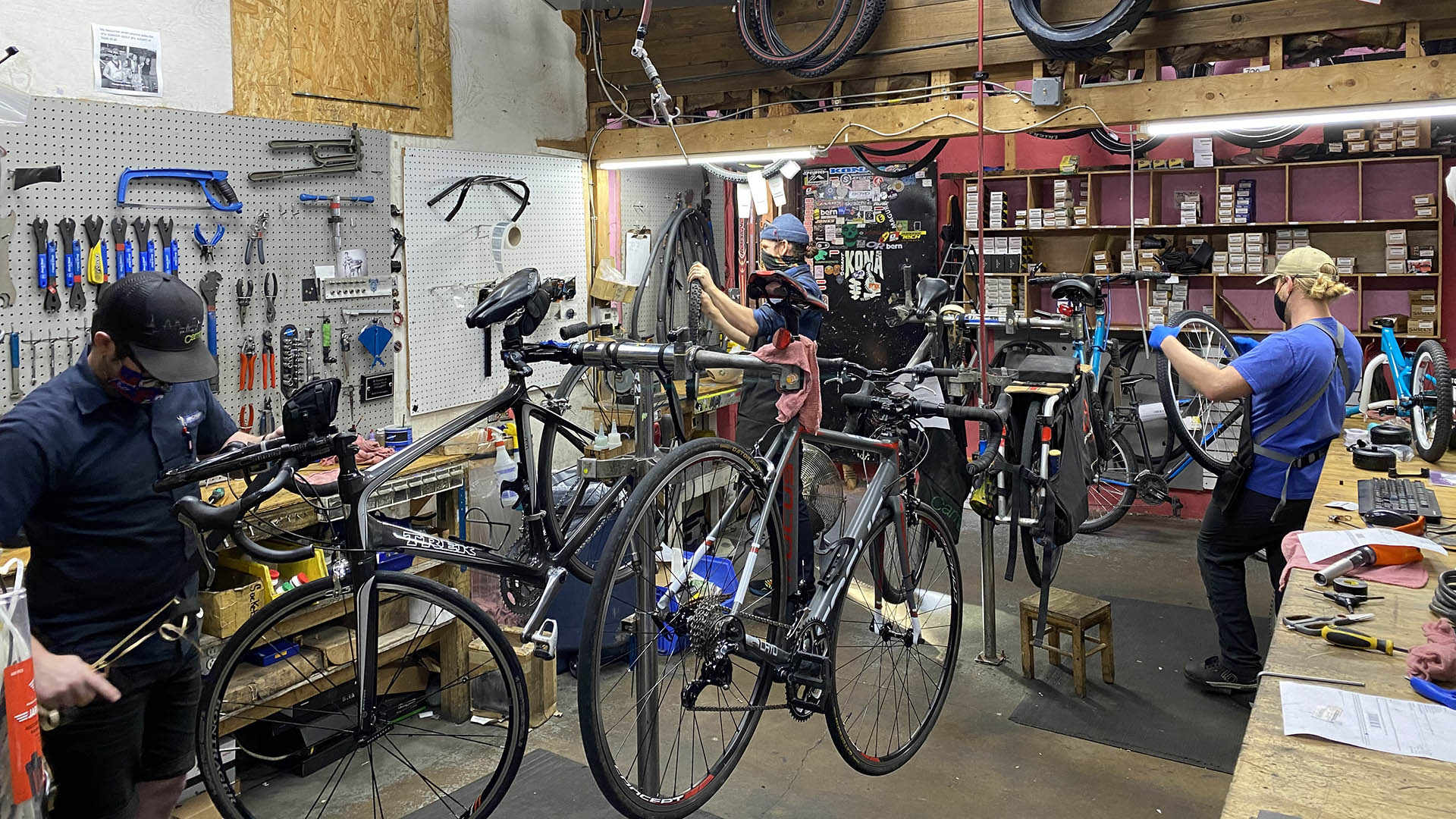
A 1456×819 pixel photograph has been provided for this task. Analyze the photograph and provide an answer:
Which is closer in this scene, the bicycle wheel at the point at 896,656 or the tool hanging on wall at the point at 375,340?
the bicycle wheel at the point at 896,656

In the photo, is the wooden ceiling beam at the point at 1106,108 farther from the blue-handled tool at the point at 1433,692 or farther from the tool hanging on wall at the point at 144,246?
the blue-handled tool at the point at 1433,692

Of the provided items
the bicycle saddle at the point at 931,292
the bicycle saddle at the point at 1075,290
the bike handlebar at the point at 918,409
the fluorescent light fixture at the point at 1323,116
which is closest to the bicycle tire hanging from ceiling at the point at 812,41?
the bicycle saddle at the point at 931,292

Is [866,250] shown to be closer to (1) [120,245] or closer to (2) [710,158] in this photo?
(2) [710,158]

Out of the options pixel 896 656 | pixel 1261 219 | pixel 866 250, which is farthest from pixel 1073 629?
pixel 866 250

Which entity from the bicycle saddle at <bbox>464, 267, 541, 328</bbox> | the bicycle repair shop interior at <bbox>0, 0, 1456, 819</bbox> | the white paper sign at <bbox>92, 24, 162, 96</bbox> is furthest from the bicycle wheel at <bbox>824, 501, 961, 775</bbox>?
the white paper sign at <bbox>92, 24, 162, 96</bbox>

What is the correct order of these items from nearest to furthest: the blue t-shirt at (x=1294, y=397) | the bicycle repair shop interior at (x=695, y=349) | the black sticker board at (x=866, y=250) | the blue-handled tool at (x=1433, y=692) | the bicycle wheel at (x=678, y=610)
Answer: the blue-handled tool at (x=1433, y=692) < the bicycle wheel at (x=678, y=610) < the bicycle repair shop interior at (x=695, y=349) < the blue t-shirt at (x=1294, y=397) < the black sticker board at (x=866, y=250)

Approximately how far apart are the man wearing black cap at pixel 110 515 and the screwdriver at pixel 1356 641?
2.48 meters

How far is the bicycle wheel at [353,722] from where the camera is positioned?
3.38m

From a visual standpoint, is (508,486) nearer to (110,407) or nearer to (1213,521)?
(110,407)

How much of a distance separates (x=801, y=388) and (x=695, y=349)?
325 mm

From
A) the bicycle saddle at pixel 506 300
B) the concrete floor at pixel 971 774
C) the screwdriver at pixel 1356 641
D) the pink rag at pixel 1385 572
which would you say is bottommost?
the concrete floor at pixel 971 774

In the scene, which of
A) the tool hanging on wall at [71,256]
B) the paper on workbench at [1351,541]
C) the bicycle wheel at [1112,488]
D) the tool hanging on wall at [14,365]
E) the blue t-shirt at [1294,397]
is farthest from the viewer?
the bicycle wheel at [1112,488]

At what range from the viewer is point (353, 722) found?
9.96 feet

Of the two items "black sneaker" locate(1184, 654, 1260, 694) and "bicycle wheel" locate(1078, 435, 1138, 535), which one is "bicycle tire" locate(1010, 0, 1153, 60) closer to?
"black sneaker" locate(1184, 654, 1260, 694)
